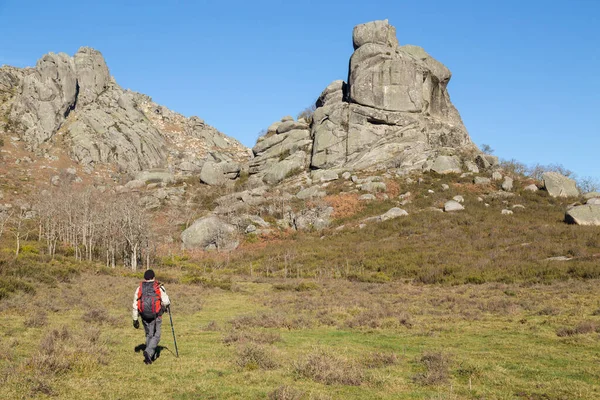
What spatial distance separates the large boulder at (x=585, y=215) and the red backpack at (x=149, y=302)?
165ft

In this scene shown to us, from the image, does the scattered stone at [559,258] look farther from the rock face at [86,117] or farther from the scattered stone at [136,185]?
the rock face at [86,117]

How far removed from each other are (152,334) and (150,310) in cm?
70

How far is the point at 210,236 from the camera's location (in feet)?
197

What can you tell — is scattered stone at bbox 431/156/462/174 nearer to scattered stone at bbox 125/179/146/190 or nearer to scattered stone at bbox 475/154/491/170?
scattered stone at bbox 475/154/491/170

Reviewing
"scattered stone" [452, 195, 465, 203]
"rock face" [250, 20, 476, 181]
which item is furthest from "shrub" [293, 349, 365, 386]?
"rock face" [250, 20, 476, 181]

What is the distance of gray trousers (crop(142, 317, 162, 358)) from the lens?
10797 mm

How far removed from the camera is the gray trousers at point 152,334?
10797mm

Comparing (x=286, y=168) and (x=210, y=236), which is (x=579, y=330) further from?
(x=286, y=168)

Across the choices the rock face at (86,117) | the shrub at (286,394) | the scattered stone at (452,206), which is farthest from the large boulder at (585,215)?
the rock face at (86,117)

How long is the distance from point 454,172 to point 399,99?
20.1m

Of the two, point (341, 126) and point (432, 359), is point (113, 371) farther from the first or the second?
point (341, 126)

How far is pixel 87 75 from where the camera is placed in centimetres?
13288

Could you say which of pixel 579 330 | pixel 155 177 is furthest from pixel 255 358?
pixel 155 177

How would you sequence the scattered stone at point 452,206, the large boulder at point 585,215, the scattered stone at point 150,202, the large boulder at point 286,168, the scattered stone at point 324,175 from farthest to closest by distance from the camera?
the large boulder at point 286,168, the scattered stone at point 150,202, the scattered stone at point 324,175, the scattered stone at point 452,206, the large boulder at point 585,215
